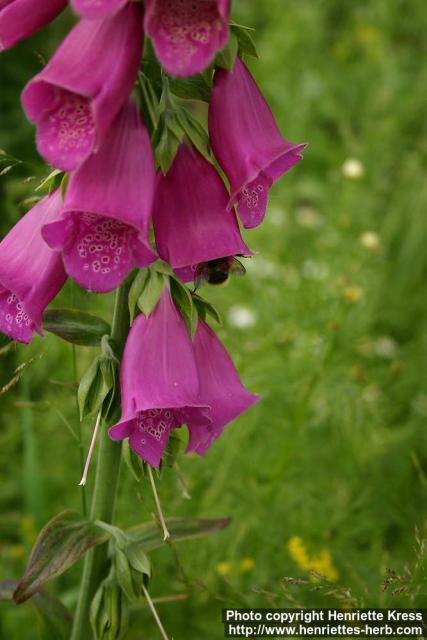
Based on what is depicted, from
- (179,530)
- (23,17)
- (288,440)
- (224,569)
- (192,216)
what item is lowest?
(224,569)

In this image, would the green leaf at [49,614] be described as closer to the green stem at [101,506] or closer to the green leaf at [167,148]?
the green stem at [101,506]

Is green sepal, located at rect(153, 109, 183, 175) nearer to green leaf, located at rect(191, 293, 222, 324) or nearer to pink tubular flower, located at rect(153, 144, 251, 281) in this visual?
pink tubular flower, located at rect(153, 144, 251, 281)

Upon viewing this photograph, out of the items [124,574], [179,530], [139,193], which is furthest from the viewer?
[179,530]

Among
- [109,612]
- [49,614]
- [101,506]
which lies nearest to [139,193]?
[101,506]

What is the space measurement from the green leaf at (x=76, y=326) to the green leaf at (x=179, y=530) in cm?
42

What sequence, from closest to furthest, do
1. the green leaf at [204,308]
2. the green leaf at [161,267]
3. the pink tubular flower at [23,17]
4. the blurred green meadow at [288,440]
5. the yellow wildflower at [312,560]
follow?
the pink tubular flower at [23,17], the green leaf at [161,267], the green leaf at [204,308], the yellow wildflower at [312,560], the blurred green meadow at [288,440]

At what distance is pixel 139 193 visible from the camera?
115 centimetres

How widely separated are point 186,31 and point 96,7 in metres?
0.12

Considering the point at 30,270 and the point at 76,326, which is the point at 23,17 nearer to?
the point at 30,270

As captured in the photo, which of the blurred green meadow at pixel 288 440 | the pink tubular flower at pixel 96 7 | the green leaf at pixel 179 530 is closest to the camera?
the pink tubular flower at pixel 96 7

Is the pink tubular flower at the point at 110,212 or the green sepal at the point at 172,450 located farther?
the green sepal at the point at 172,450

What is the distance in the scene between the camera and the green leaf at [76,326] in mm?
1438

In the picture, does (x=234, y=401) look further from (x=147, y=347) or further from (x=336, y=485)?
(x=336, y=485)

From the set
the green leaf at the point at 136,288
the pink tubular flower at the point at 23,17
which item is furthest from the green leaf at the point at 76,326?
the pink tubular flower at the point at 23,17
